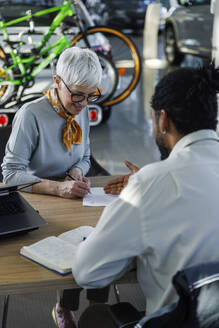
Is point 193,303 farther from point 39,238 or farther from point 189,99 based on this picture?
point 39,238

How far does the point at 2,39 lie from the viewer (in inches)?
198

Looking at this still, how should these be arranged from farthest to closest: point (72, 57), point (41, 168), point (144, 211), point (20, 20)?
point (20, 20), point (41, 168), point (72, 57), point (144, 211)

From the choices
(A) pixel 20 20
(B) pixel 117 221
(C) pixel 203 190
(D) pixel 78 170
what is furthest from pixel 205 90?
(A) pixel 20 20

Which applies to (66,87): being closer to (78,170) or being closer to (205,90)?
(78,170)

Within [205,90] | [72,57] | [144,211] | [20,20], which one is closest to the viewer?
[144,211]

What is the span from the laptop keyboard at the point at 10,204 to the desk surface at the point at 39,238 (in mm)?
94

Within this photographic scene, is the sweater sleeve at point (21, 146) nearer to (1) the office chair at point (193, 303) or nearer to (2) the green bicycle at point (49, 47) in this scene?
(1) the office chair at point (193, 303)

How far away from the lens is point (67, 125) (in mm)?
2180

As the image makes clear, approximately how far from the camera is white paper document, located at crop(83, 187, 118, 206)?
191 cm

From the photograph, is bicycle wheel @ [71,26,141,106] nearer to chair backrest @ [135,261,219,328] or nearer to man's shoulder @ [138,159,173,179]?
man's shoulder @ [138,159,173,179]

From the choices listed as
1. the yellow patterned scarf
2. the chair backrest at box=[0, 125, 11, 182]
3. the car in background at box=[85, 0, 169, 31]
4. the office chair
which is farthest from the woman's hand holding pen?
the car in background at box=[85, 0, 169, 31]

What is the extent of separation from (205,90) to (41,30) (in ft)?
13.6

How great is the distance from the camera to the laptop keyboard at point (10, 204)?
1.71 m

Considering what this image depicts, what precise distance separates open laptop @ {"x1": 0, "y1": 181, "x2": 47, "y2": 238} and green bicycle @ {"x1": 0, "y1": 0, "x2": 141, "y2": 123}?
3.31 m
